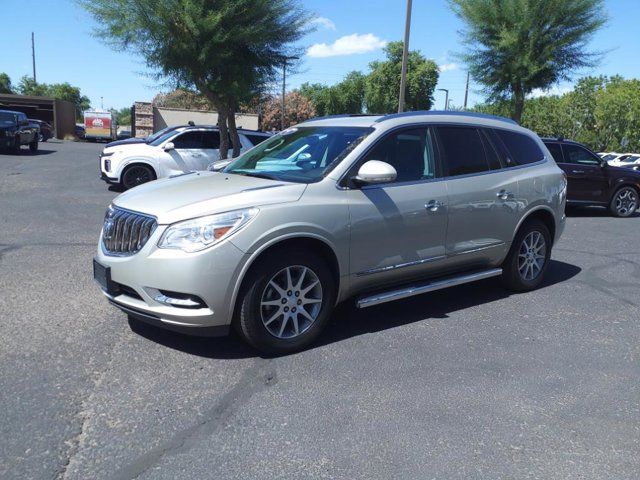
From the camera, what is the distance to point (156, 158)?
13.1 m

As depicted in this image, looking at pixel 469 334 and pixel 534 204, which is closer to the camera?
pixel 469 334

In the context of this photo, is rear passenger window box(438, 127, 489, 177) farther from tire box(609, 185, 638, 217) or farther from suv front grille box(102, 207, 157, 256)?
tire box(609, 185, 638, 217)

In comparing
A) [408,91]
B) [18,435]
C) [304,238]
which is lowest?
[18,435]

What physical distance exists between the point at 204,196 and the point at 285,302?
1.00 metres

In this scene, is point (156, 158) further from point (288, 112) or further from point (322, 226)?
point (288, 112)

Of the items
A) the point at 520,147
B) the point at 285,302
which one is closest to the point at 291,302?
the point at 285,302

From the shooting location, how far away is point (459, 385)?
12.8 feet

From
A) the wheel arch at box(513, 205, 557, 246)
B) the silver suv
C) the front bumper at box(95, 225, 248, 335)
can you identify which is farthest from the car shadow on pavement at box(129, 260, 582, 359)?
the wheel arch at box(513, 205, 557, 246)

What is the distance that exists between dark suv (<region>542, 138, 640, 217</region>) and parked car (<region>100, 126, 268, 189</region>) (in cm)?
801

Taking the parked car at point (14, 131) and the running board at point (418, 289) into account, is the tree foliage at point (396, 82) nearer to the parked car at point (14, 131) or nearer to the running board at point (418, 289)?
the parked car at point (14, 131)

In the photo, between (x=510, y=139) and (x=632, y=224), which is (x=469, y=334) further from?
(x=632, y=224)

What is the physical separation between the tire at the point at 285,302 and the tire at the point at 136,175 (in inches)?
382

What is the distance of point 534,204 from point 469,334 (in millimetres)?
1970

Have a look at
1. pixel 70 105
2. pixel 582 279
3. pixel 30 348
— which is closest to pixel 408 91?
pixel 70 105
